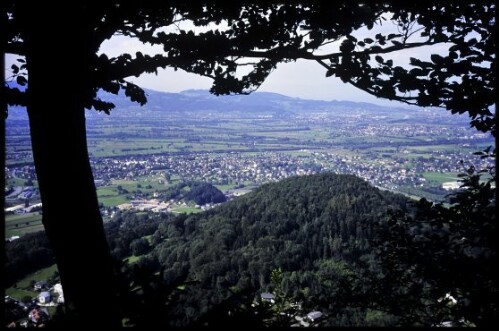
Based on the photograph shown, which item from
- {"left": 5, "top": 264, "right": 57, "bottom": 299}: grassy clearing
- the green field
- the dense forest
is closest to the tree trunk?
the dense forest

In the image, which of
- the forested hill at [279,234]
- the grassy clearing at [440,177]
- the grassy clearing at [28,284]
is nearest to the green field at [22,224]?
the grassy clearing at [28,284]

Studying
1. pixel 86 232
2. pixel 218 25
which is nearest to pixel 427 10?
pixel 218 25

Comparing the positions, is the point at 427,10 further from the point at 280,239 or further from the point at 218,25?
the point at 280,239

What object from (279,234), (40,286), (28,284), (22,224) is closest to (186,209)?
(279,234)

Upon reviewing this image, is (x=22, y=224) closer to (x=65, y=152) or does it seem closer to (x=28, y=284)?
(x=28, y=284)

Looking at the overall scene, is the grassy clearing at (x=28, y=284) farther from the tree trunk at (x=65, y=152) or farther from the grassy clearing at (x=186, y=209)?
the grassy clearing at (x=186, y=209)

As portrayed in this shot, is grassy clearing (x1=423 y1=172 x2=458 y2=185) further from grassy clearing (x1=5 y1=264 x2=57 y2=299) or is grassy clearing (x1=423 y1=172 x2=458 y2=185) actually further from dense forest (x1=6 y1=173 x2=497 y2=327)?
grassy clearing (x1=5 y1=264 x2=57 y2=299)
